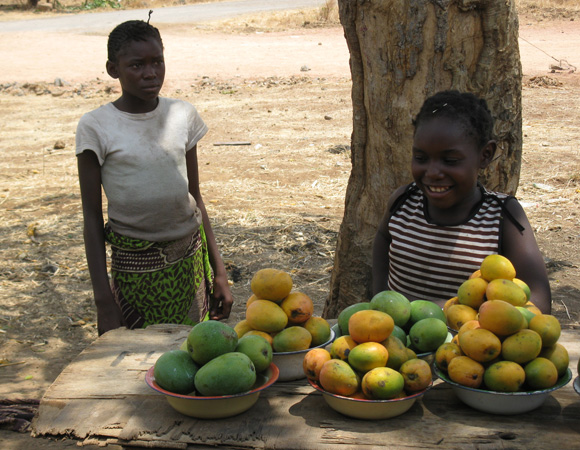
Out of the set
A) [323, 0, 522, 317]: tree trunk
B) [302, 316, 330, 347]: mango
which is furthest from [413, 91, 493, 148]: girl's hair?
[302, 316, 330, 347]: mango

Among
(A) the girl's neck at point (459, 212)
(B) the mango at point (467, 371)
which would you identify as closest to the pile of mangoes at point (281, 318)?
(B) the mango at point (467, 371)

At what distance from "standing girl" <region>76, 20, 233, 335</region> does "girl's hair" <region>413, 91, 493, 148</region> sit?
3.77 feet

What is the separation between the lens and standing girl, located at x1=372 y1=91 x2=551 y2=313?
2.34m

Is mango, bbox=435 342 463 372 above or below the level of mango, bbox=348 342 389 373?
below

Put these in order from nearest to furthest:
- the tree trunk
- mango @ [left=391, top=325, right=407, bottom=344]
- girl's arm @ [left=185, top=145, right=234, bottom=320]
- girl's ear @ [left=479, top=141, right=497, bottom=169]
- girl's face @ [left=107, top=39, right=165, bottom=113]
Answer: mango @ [left=391, top=325, right=407, bottom=344] → girl's ear @ [left=479, top=141, right=497, bottom=169] → girl's face @ [left=107, top=39, right=165, bottom=113] → the tree trunk → girl's arm @ [left=185, top=145, right=234, bottom=320]

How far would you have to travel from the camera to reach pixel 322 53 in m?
16.4

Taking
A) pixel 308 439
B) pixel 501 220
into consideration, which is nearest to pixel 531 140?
pixel 501 220

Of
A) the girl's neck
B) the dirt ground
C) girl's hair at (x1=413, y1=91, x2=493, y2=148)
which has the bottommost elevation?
the dirt ground

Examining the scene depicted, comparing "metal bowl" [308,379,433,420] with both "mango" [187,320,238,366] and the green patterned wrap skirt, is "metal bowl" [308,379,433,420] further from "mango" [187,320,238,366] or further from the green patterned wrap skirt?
the green patterned wrap skirt

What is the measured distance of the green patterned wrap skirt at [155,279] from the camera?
9.81 ft

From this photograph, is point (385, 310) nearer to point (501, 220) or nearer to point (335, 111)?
point (501, 220)

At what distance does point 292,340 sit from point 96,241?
4.33 feet

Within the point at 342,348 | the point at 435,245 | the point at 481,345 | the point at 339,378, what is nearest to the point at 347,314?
the point at 342,348

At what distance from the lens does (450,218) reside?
254cm
